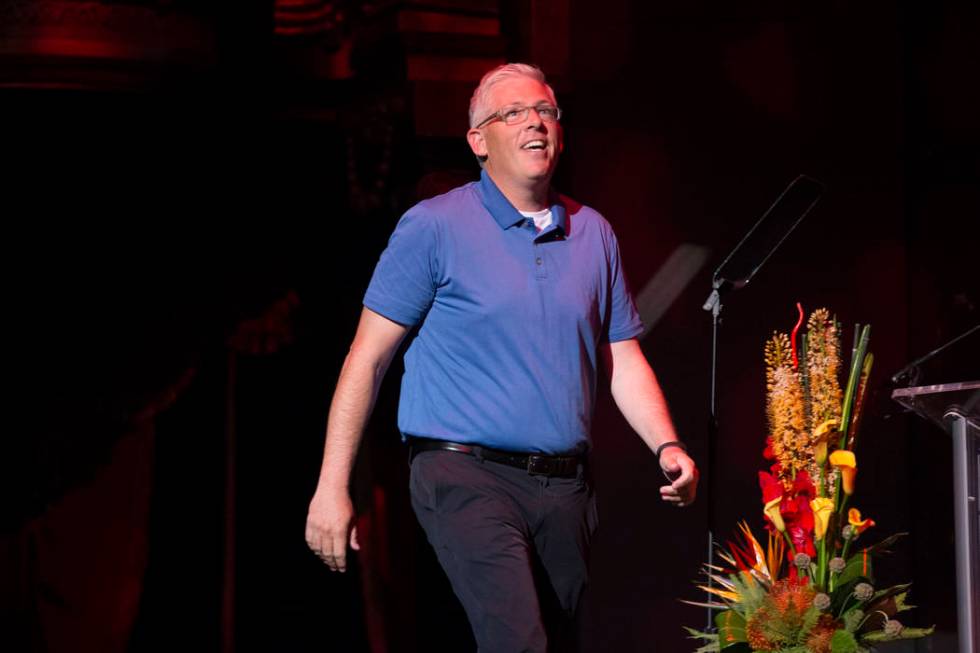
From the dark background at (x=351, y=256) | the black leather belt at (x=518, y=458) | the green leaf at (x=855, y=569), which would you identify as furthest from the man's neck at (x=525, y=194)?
the dark background at (x=351, y=256)

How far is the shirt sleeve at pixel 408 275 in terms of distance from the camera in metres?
3.02

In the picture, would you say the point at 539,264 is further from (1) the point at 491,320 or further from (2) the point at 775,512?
(2) the point at 775,512

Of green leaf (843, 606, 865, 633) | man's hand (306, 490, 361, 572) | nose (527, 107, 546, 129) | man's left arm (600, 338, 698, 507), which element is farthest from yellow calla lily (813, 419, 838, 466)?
man's hand (306, 490, 361, 572)

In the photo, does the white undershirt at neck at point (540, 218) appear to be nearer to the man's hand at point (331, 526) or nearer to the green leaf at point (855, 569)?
the man's hand at point (331, 526)

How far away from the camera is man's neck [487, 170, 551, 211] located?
3.09m

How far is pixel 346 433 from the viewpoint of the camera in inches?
117

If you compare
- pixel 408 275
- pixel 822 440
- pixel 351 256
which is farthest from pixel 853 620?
pixel 351 256

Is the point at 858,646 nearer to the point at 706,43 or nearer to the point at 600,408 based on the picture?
the point at 600,408

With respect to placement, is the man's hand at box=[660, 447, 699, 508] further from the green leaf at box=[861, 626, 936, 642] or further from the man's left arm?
the green leaf at box=[861, 626, 936, 642]

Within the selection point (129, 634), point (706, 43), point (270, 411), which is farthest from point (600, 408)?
point (129, 634)

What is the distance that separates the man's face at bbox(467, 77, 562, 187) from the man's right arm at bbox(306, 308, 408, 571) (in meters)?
0.40

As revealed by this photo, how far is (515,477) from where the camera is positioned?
2.97 m

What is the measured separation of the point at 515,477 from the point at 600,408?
1788mm

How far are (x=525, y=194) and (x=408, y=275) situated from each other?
304mm
